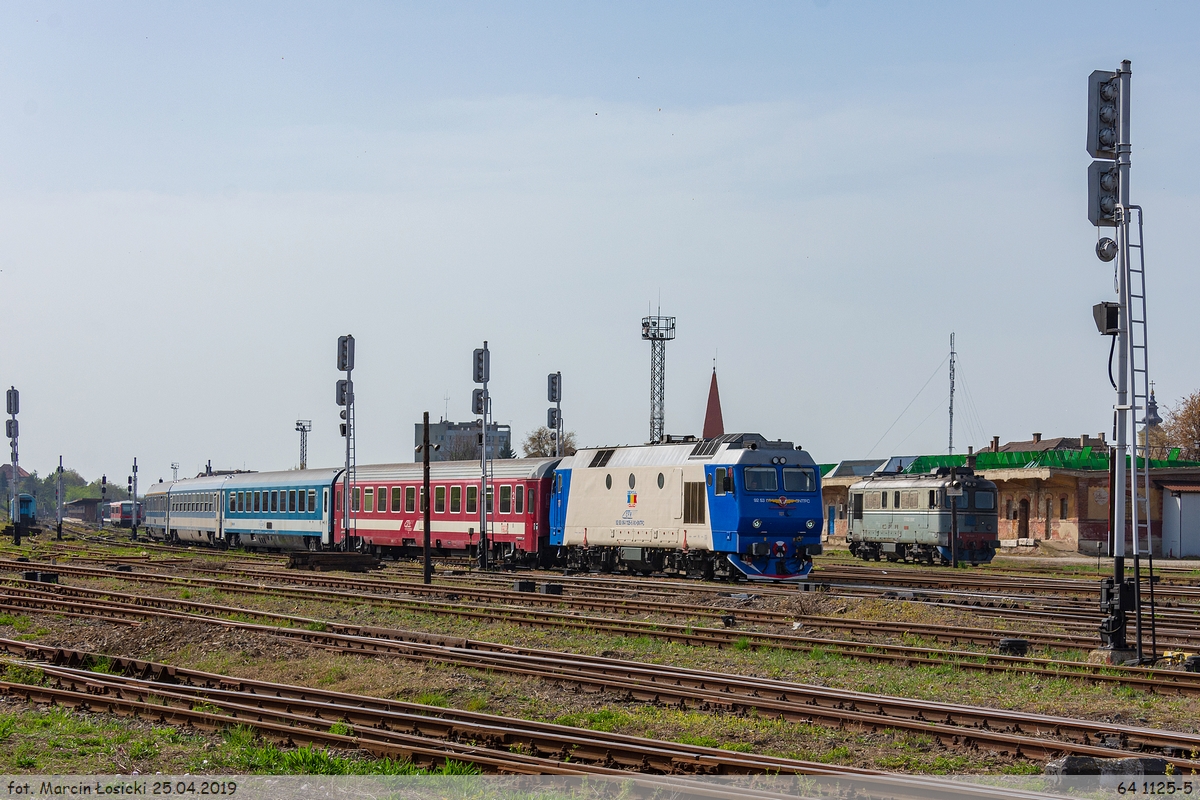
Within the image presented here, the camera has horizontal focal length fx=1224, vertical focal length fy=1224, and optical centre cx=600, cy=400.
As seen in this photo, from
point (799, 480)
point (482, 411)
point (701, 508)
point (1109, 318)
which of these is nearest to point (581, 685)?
point (1109, 318)

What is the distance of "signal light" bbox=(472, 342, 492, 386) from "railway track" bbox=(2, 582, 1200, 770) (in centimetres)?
2028

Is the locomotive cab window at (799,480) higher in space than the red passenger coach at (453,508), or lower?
higher

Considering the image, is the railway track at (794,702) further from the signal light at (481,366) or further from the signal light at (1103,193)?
the signal light at (481,366)

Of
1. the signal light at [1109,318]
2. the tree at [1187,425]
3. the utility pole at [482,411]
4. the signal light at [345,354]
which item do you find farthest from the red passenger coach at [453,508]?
the tree at [1187,425]

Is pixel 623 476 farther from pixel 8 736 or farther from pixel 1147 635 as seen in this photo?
pixel 8 736

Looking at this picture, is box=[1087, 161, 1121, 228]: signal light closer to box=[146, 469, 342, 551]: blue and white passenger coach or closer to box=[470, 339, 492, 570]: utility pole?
box=[470, 339, 492, 570]: utility pole

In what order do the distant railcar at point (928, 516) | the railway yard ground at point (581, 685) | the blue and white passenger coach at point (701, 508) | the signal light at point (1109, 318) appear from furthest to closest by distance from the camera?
the distant railcar at point (928, 516), the blue and white passenger coach at point (701, 508), the signal light at point (1109, 318), the railway yard ground at point (581, 685)

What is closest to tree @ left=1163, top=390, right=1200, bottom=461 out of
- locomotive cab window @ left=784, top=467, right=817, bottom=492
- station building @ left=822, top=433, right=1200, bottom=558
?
station building @ left=822, top=433, right=1200, bottom=558

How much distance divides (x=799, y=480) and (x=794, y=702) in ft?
56.2

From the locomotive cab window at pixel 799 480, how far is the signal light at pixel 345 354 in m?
17.5

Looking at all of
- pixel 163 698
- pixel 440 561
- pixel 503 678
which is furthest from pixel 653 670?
pixel 440 561

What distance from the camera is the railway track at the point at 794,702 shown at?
1070 cm

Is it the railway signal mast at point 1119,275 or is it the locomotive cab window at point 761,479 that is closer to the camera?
the railway signal mast at point 1119,275

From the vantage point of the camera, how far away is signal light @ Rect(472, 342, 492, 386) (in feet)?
128
